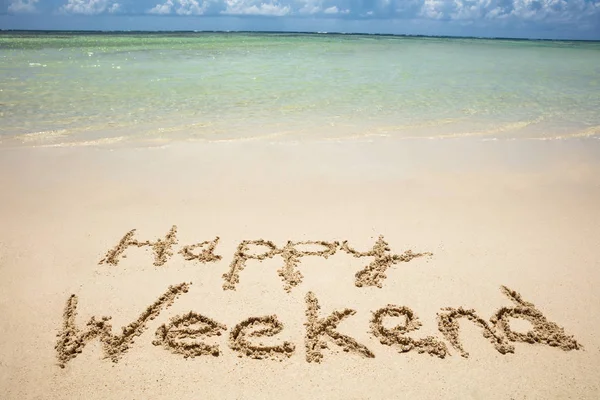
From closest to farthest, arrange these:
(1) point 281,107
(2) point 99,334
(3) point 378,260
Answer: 1. (2) point 99,334
2. (3) point 378,260
3. (1) point 281,107

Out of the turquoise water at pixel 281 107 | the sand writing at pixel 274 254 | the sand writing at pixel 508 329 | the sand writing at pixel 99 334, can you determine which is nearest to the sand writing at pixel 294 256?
the sand writing at pixel 274 254

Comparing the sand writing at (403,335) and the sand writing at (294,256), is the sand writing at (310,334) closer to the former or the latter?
the sand writing at (403,335)

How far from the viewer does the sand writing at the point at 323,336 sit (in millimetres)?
2176

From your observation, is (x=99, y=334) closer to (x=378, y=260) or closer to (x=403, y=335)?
(x=403, y=335)

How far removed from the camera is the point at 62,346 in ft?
7.16

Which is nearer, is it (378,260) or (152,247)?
(378,260)

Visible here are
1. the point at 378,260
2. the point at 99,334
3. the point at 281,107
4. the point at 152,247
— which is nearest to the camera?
the point at 99,334

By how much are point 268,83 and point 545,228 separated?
8.24 metres

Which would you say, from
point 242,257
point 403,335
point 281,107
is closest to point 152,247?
point 242,257

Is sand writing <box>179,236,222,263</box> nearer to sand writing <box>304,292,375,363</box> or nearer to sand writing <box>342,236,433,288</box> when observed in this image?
sand writing <box>304,292,375,363</box>

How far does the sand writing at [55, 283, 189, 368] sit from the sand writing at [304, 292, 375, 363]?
88 centimetres

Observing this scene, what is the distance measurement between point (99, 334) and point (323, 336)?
4.10 feet

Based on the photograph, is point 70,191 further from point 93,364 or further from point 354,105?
point 354,105

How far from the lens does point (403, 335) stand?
2289 mm
